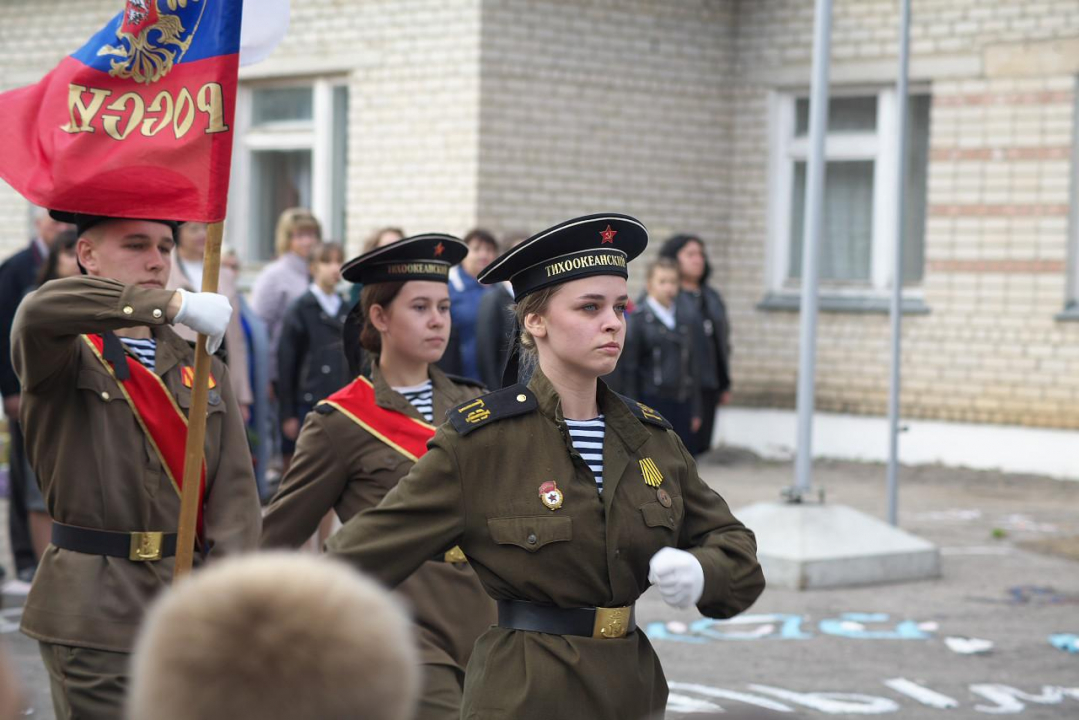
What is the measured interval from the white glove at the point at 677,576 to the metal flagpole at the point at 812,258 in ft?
20.6

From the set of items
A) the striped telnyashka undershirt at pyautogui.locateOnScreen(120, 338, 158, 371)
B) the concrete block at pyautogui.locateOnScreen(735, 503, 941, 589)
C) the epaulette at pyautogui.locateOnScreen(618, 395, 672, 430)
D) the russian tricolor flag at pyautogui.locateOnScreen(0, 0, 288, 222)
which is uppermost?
the russian tricolor flag at pyautogui.locateOnScreen(0, 0, 288, 222)

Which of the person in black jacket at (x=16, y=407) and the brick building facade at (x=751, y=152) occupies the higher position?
the brick building facade at (x=751, y=152)

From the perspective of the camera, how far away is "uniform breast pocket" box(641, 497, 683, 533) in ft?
11.7

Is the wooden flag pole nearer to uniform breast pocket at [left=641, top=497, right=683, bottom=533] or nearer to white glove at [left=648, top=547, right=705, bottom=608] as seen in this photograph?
uniform breast pocket at [left=641, top=497, right=683, bottom=533]

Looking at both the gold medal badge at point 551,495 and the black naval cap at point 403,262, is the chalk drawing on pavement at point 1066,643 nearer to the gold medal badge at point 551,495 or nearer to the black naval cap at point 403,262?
the black naval cap at point 403,262

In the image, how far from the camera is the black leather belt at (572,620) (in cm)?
352

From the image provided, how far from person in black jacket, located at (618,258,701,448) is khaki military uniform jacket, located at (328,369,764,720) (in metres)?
7.63

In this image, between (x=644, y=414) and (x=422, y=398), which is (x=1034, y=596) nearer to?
(x=422, y=398)

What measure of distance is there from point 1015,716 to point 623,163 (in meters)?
9.98

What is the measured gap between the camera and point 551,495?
3.56 metres

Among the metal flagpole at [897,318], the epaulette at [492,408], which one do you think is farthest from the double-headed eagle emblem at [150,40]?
the metal flagpole at [897,318]

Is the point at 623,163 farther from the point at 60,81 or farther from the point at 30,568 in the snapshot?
the point at 60,81

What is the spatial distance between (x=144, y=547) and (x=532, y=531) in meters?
1.28

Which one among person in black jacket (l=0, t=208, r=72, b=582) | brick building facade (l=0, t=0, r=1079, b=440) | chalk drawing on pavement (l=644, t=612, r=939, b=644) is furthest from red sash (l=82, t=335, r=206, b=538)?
brick building facade (l=0, t=0, r=1079, b=440)
